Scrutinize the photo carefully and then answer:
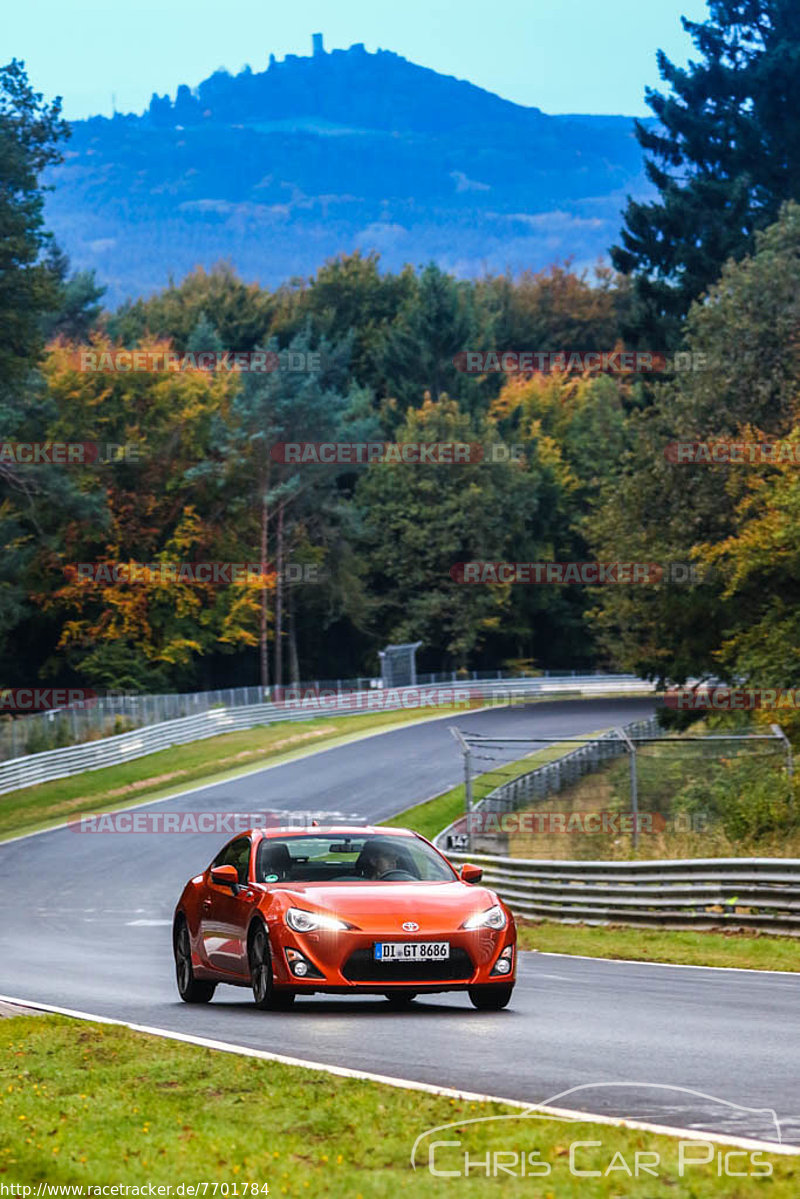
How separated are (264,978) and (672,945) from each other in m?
9.12

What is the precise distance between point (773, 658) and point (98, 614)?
158 feet

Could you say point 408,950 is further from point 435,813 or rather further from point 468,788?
point 435,813

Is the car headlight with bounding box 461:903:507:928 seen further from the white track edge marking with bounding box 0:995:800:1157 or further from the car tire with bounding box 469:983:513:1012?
the white track edge marking with bounding box 0:995:800:1157

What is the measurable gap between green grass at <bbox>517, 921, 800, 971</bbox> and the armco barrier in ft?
0.68

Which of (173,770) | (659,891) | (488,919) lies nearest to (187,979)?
(488,919)

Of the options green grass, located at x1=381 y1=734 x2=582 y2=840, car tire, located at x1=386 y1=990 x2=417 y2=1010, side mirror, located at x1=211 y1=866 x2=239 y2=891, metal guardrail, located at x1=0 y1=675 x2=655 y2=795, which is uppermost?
side mirror, located at x1=211 y1=866 x2=239 y2=891

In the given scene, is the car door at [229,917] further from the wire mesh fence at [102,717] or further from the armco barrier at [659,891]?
the wire mesh fence at [102,717]

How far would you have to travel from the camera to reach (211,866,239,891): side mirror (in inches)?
520

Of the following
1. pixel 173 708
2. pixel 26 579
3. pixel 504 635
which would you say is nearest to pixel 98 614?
pixel 26 579

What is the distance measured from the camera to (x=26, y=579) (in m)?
79.4

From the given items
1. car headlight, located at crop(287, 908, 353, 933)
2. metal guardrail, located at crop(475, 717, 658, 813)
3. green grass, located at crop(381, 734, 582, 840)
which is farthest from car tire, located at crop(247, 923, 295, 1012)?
green grass, located at crop(381, 734, 582, 840)

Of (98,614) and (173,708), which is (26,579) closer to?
(98,614)

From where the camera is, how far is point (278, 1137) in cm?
712

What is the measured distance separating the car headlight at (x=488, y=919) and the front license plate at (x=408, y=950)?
261 millimetres
